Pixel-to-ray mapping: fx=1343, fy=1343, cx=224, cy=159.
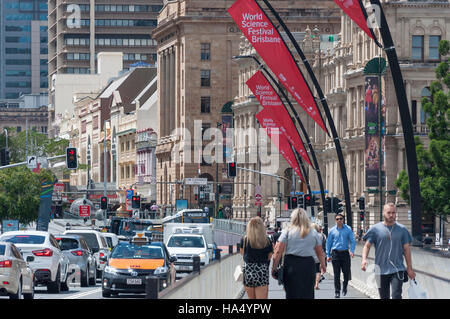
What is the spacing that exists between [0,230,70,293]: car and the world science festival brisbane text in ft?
32.6

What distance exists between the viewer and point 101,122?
18475cm

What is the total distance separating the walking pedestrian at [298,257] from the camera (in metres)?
18.1

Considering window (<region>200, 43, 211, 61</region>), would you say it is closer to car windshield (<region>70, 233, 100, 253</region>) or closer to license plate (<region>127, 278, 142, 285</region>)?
car windshield (<region>70, 233, 100, 253</region>)

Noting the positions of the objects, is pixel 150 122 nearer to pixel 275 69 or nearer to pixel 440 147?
pixel 440 147

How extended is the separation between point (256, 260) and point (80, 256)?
18253 millimetres

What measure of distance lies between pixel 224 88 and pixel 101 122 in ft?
132

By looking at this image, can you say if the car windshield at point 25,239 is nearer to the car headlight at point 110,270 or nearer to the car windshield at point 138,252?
the car windshield at point 138,252

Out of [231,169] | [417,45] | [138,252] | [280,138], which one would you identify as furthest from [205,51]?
[138,252]

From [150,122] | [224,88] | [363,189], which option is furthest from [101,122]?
[363,189]

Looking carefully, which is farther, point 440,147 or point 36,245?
point 440,147

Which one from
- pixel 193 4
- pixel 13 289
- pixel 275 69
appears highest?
pixel 193 4

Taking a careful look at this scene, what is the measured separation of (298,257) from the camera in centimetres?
1828

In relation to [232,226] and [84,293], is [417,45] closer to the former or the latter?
[232,226]
